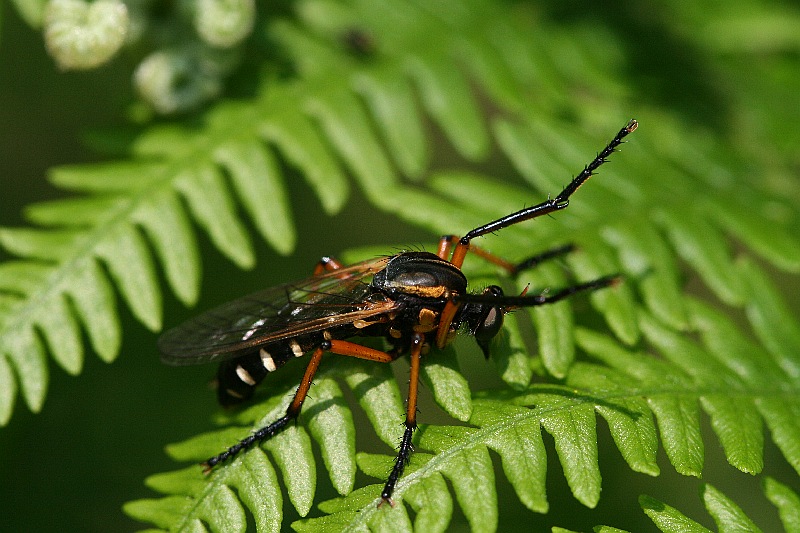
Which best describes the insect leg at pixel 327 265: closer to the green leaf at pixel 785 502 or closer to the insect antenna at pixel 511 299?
the insect antenna at pixel 511 299

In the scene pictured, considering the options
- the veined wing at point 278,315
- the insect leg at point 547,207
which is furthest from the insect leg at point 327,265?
the insect leg at point 547,207

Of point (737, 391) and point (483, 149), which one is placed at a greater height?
point (483, 149)

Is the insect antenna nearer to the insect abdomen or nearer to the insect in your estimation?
the insect

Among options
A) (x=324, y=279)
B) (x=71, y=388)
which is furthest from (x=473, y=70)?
(x=71, y=388)

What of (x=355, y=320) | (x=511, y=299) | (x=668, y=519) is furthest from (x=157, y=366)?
(x=668, y=519)

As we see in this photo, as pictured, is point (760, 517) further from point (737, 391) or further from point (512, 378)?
point (512, 378)
